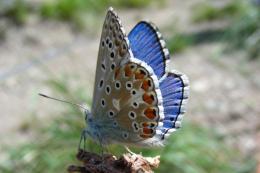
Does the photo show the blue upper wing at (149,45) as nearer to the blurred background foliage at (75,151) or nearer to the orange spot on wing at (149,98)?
the orange spot on wing at (149,98)

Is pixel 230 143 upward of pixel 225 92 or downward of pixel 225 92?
Result: downward

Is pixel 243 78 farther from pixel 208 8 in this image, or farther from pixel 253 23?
pixel 208 8

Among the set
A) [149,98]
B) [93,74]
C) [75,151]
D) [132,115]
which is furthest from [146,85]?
[93,74]

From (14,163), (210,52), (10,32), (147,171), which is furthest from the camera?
(10,32)

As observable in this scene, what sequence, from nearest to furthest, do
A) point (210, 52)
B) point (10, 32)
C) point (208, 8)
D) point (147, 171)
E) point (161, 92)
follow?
point (147, 171) → point (161, 92) → point (210, 52) → point (10, 32) → point (208, 8)

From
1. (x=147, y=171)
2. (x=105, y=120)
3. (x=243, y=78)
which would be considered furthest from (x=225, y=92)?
(x=147, y=171)

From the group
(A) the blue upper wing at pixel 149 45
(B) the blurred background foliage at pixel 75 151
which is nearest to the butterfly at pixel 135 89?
(A) the blue upper wing at pixel 149 45

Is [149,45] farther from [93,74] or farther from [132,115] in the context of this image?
[93,74]
